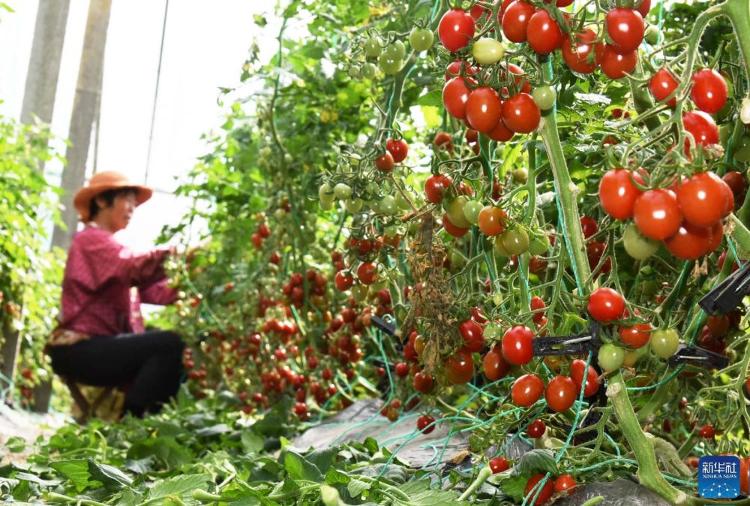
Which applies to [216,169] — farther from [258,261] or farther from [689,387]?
[689,387]

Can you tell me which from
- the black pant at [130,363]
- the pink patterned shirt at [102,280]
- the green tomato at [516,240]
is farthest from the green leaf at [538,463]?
the black pant at [130,363]

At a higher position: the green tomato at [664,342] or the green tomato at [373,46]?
the green tomato at [373,46]

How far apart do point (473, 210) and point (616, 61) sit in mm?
307

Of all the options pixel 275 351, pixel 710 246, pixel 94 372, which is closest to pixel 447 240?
pixel 710 246

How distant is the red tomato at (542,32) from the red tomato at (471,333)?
1.66 ft

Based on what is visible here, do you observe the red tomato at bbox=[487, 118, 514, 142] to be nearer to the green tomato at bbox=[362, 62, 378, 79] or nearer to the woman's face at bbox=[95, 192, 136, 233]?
the green tomato at bbox=[362, 62, 378, 79]

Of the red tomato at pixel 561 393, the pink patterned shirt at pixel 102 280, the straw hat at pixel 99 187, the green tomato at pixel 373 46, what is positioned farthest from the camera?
the straw hat at pixel 99 187

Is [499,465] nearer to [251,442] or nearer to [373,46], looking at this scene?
[373,46]

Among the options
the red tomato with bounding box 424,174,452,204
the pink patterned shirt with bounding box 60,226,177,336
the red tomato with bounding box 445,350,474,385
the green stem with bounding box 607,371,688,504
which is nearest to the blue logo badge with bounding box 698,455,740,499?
the green stem with bounding box 607,371,688,504

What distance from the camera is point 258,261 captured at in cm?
310

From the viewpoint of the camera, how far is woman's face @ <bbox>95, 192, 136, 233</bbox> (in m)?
4.70

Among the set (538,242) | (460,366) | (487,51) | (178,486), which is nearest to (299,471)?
(178,486)

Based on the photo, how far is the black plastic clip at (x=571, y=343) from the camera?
102 cm

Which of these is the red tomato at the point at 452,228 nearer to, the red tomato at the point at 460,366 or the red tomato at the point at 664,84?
the red tomato at the point at 460,366
